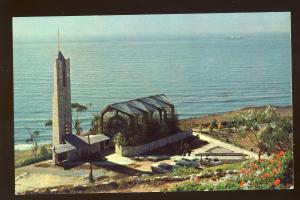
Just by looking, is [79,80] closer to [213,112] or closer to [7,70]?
[7,70]

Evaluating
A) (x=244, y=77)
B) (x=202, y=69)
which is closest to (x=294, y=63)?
(x=244, y=77)

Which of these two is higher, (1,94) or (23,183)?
(1,94)

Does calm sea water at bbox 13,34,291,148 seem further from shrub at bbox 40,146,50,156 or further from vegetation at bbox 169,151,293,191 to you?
vegetation at bbox 169,151,293,191

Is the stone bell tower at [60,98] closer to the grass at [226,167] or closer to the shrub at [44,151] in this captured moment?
the shrub at [44,151]

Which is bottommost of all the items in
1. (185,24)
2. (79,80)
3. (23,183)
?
(23,183)

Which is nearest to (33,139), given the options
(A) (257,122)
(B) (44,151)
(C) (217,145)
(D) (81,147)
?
(B) (44,151)
